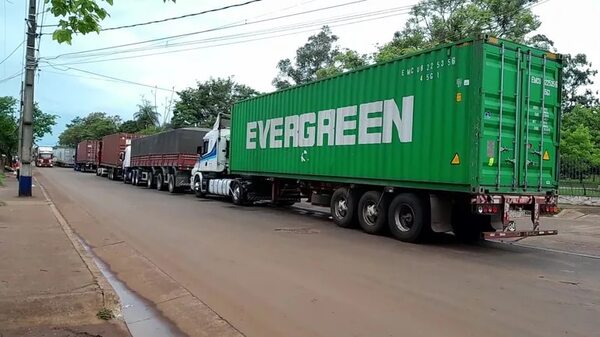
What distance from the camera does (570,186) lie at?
66.0 ft

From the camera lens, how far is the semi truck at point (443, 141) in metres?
9.72

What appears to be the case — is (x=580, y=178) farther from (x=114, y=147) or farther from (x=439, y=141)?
(x=114, y=147)

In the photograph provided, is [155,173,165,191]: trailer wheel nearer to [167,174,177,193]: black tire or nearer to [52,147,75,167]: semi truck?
[167,174,177,193]: black tire

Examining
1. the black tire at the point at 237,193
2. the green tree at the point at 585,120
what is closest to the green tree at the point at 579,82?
the green tree at the point at 585,120

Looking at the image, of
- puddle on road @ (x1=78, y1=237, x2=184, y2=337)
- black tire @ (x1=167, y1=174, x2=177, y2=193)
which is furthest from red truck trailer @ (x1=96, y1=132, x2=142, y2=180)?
puddle on road @ (x1=78, y1=237, x2=184, y2=337)

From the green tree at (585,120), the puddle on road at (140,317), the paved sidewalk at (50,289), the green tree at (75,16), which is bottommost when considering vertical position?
the puddle on road at (140,317)

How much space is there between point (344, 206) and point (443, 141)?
3.82 m

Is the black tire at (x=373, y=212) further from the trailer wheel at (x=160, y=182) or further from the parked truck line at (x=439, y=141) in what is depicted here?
the trailer wheel at (x=160, y=182)

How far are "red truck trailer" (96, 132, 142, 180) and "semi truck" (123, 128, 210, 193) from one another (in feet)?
17.5

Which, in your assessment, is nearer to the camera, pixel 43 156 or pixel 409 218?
pixel 409 218

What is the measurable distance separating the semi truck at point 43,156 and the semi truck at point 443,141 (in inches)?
2641

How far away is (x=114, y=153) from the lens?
133 feet

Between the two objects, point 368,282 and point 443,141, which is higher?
point 443,141

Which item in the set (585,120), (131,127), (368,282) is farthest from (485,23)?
(131,127)
